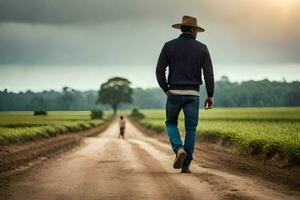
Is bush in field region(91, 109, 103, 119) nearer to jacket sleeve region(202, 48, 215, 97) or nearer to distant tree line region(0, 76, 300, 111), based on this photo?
distant tree line region(0, 76, 300, 111)

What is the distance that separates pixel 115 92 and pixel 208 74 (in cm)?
14386

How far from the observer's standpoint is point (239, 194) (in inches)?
282

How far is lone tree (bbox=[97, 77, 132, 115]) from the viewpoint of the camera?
15225cm

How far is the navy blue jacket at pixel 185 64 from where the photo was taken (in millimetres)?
9836

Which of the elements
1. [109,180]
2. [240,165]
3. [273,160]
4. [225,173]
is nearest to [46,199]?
[109,180]

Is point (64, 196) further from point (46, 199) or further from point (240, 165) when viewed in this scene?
point (240, 165)

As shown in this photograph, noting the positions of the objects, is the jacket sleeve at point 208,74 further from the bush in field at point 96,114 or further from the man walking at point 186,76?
the bush in field at point 96,114

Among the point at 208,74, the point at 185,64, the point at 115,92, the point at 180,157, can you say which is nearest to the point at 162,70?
the point at 185,64

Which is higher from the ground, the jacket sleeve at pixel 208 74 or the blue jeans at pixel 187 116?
the jacket sleeve at pixel 208 74

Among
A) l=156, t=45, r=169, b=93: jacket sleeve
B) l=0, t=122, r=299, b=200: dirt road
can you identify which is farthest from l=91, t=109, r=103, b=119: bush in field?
l=156, t=45, r=169, b=93: jacket sleeve

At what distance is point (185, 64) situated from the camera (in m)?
9.88

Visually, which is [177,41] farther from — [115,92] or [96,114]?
[115,92]

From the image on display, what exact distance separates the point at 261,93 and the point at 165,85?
12284 cm

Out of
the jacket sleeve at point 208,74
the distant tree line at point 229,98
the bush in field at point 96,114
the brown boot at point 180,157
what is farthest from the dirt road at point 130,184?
the bush in field at point 96,114
